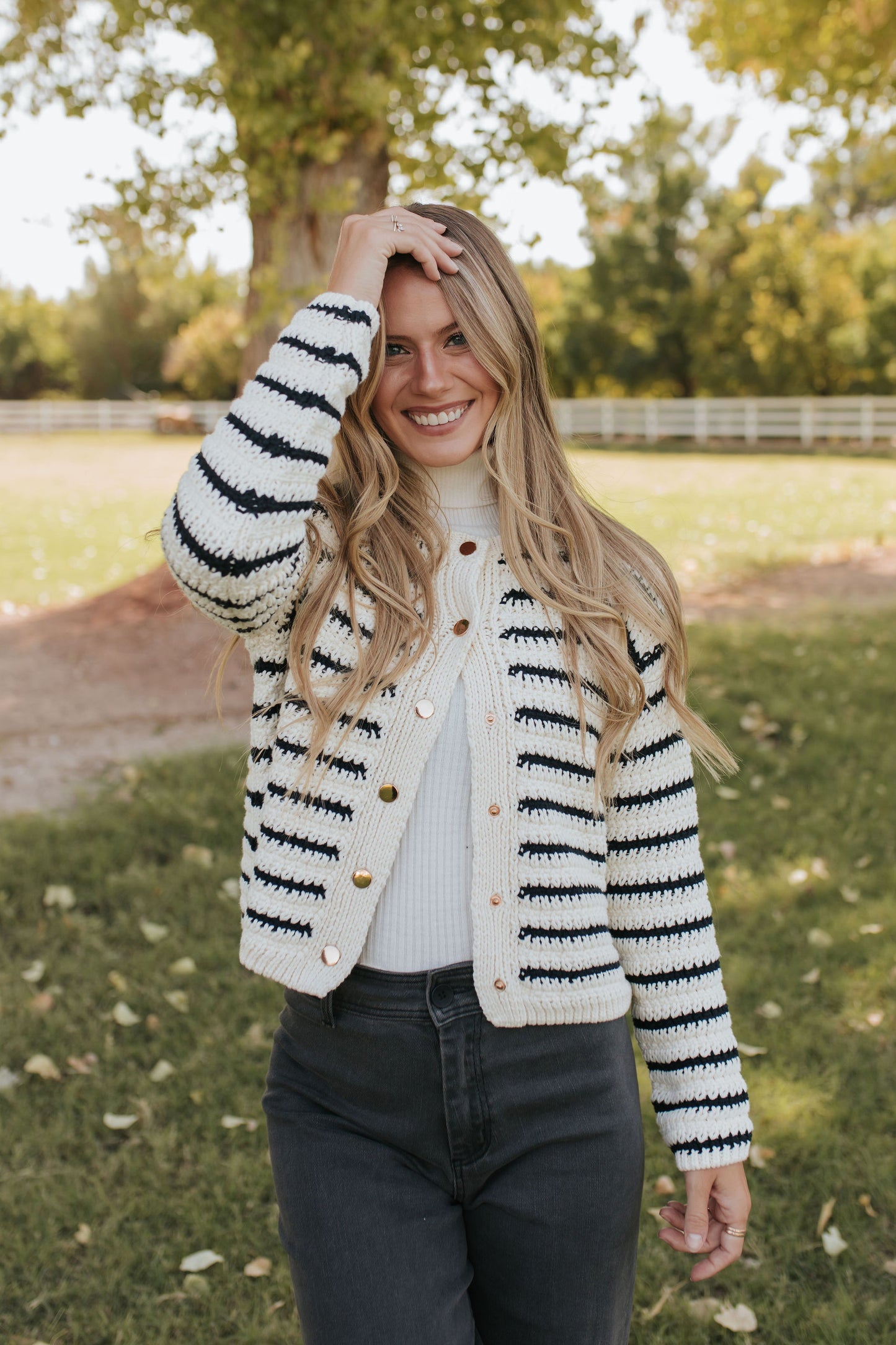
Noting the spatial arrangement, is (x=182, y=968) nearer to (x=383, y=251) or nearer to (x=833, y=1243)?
(x=833, y=1243)

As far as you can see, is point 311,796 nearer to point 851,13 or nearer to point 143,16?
point 143,16

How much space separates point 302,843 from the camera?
1.66 m

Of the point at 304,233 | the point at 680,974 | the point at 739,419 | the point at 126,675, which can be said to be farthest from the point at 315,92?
the point at 739,419

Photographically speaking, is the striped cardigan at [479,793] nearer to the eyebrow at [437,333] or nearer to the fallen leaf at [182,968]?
the eyebrow at [437,333]

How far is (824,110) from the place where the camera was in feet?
32.4

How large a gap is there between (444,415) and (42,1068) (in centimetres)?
260

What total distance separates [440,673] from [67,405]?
1464 inches

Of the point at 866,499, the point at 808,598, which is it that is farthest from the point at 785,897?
the point at 866,499

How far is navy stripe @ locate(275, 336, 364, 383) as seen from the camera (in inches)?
67.0

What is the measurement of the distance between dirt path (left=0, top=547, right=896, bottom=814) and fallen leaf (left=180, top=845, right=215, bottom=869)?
2.15ft

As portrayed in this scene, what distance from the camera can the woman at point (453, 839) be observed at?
1.59m

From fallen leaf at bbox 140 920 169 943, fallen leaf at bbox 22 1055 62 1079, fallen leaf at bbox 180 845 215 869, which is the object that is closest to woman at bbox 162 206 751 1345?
fallen leaf at bbox 22 1055 62 1079

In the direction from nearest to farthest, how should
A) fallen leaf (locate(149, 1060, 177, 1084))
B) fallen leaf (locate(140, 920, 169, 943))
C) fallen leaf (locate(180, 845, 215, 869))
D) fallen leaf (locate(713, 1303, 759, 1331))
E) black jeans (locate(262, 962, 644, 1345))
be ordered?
black jeans (locate(262, 962, 644, 1345)) < fallen leaf (locate(713, 1303, 759, 1331)) < fallen leaf (locate(149, 1060, 177, 1084)) < fallen leaf (locate(140, 920, 169, 943)) < fallen leaf (locate(180, 845, 215, 869))

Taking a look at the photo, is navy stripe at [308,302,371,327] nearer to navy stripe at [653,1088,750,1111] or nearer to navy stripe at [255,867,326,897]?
navy stripe at [255,867,326,897]
